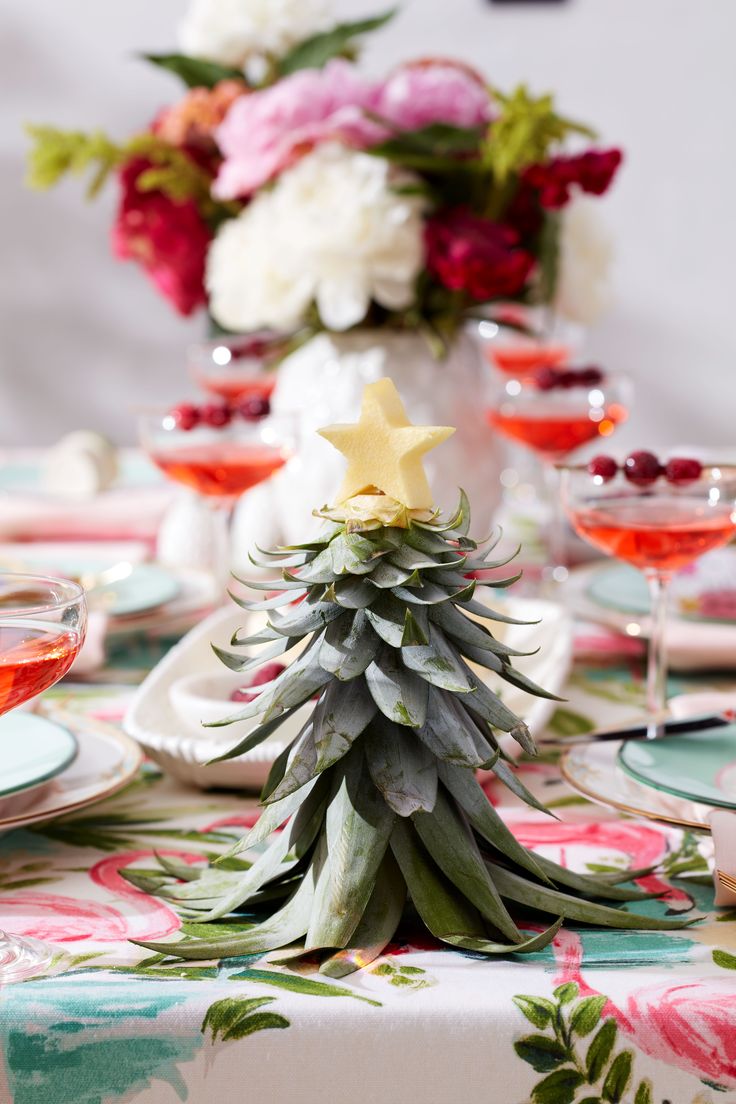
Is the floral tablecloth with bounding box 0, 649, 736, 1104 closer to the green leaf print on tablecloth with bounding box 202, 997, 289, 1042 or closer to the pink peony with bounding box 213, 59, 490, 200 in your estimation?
the green leaf print on tablecloth with bounding box 202, 997, 289, 1042

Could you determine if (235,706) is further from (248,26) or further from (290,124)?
(248,26)

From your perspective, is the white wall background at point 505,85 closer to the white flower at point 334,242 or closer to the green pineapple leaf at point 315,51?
the green pineapple leaf at point 315,51

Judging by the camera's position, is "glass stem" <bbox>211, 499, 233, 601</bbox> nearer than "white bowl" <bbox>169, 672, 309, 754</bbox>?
No

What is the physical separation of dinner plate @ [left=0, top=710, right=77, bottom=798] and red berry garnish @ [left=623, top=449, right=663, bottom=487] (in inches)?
18.9

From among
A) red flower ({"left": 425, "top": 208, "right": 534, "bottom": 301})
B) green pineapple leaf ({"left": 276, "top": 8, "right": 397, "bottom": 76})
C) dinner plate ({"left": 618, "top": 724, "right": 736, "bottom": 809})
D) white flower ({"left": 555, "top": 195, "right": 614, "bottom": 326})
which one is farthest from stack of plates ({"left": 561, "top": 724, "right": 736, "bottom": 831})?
green pineapple leaf ({"left": 276, "top": 8, "right": 397, "bottom": 76})

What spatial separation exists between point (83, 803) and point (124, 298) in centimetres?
281

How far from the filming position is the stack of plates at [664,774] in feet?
2.54

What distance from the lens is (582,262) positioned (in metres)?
1.60

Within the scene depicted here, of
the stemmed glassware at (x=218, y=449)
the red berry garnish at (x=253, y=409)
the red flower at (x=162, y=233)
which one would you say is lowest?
the stemmed glassware at (x=218, y=449)

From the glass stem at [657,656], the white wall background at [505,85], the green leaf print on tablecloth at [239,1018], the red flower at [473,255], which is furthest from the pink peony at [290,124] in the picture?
the white wall background at [505,85]

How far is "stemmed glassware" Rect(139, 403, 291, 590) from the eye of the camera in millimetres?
1370

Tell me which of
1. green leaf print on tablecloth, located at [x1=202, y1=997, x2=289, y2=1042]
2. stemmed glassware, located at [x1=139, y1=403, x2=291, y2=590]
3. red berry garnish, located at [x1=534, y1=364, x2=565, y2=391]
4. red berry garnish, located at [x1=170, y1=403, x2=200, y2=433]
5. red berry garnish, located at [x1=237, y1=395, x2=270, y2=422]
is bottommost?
green leaf print on tablecloth, located at [x1=202, y1=997, x2=289, y2=1042]

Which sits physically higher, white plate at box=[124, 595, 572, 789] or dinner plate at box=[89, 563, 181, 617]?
white plate at box=[124, 595, 572, 789]

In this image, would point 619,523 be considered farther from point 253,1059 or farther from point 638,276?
point 638,276
